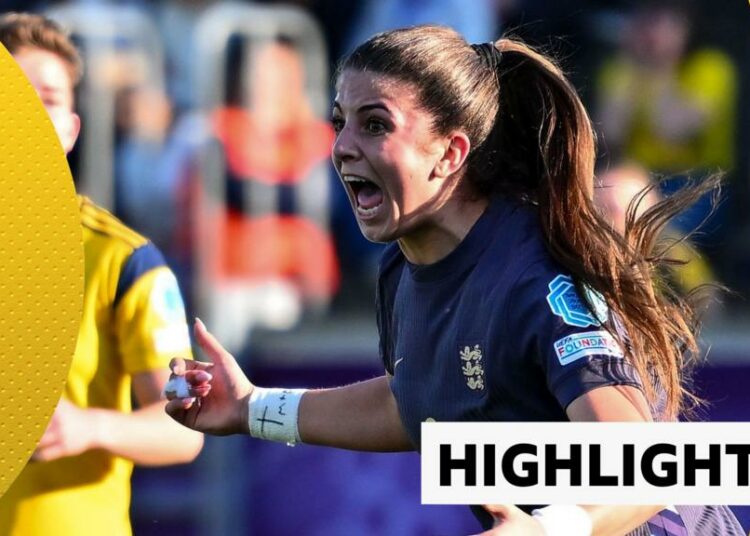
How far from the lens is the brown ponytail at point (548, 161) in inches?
114

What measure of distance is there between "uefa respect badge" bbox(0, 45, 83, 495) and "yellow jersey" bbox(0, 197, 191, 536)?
4cm

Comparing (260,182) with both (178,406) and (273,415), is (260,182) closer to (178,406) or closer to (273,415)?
(273,415)

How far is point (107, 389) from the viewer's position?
354cm

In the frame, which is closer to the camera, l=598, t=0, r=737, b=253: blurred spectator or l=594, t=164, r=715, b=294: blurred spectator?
l=594, t=164, r=715, b=294: blurred spectator

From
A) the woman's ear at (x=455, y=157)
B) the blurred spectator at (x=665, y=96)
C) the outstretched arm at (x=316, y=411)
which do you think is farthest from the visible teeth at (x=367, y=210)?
the blurred spectator at (x=665, y=96)

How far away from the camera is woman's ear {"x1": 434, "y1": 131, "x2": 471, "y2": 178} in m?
3.06

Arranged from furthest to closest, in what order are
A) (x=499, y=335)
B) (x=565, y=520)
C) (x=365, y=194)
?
(x=365, y=194), (x=499, y=335), (x=565, y=520)

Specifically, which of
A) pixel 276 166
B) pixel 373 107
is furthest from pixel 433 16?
pixel 373 107

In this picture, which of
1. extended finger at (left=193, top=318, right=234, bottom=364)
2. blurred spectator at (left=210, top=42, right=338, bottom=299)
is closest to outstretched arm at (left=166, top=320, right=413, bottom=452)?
extended finger at (left=193, top=318, right=234, bottom=364)

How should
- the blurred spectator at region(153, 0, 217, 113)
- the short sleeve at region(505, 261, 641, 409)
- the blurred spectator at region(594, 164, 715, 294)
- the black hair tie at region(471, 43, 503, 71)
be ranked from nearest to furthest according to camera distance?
the short sleeve at region(505, 261, 641, 409)
the black hair tie at region(471, 43, 503, 71)
the blurred spectator at region(594, 164, 715, 294)
the blurred spectator at region(153, 0, 217, 113)

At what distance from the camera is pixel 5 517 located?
346cm

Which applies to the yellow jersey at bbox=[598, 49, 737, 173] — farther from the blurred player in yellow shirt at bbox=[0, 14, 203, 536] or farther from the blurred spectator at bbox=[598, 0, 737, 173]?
the blurred player in yellow shirt at bbox=[0, 14, 203, 536]

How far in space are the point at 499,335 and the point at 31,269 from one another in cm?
137

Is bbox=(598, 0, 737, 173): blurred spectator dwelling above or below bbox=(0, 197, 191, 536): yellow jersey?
above
